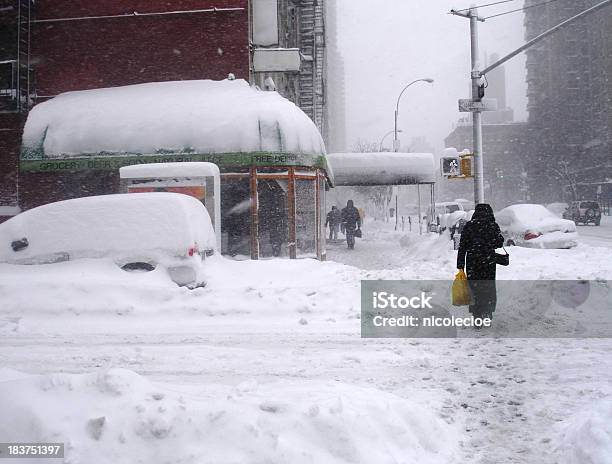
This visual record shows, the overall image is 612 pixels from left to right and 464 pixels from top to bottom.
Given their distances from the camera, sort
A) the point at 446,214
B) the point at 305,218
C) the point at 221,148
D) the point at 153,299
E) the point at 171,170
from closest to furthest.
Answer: the point at 153,299
the point at 171,170
the point at 221,148
the point at 305,218
the point at 446,214

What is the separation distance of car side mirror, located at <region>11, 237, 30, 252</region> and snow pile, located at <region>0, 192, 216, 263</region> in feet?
0.15

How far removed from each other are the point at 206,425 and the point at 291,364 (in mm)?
2375

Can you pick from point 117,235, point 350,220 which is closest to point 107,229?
point 117,235

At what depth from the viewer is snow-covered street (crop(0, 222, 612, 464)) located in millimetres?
3590

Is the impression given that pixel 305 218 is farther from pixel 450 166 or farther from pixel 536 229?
pixel 536 229

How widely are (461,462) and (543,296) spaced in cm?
611

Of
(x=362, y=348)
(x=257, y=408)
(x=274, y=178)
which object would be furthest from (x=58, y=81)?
(x=257, y=408)

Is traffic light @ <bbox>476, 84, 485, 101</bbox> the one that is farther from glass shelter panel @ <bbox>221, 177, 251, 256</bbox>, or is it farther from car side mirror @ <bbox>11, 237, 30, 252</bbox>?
car side mirror @ <bbox>11, 237, 30, 252</bbox>

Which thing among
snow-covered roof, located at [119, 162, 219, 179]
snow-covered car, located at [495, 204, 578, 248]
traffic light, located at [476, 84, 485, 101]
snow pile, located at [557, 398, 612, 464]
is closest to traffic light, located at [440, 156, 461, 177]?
traffic light, located at [476, 84, 485, 101]

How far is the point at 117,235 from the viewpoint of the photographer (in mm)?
8828

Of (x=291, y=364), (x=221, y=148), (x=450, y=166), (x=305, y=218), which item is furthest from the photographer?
(x=450, y=166)

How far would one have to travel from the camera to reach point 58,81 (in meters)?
17.5

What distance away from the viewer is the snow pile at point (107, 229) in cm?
877

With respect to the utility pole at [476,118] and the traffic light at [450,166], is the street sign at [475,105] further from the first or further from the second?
the traffic light at [450,166]
